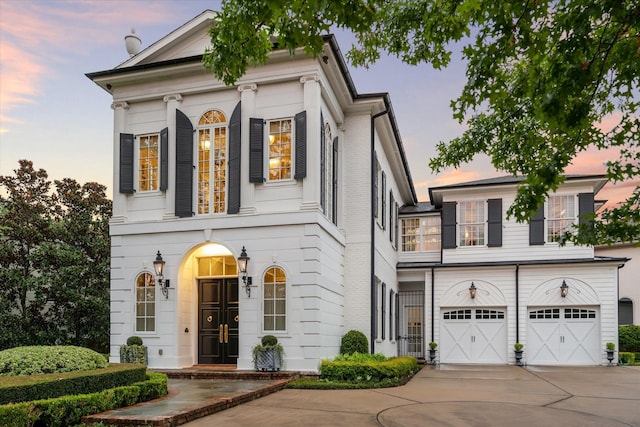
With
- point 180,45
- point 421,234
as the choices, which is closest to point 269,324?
point 180,45

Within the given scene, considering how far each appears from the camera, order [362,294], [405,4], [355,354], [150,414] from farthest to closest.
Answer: [362,294] < [355,354] < [150,414] < [405,4]

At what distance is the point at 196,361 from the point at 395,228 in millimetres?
11606

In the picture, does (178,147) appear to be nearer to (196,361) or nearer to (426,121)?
(196,361)

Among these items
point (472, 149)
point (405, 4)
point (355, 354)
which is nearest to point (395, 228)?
point (355, 354)

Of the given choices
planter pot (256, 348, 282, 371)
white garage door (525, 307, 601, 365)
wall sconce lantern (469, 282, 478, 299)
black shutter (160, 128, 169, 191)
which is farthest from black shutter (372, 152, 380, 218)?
white garage door (525, 307, 601, 365)

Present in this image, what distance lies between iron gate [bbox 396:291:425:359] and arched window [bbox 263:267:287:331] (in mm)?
10979

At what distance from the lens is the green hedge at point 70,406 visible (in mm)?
7316

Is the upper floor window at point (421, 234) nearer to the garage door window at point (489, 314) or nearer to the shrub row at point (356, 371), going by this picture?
the garage door window at point (489, 314)

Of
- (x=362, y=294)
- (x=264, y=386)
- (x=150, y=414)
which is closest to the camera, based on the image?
(x=150, y=414)

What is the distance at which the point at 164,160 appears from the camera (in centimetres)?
1543

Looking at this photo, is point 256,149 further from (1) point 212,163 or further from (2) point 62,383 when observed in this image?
(2) point 62,383

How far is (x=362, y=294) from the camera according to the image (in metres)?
16.9

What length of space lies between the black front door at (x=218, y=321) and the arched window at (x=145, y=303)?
48.0 inches

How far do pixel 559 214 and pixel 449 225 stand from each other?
4.24m
